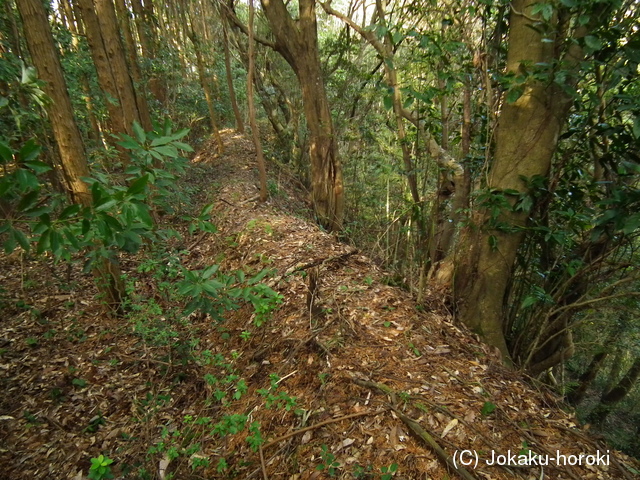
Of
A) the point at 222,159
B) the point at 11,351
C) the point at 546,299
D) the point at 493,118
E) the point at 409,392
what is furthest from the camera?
the point at 222,159

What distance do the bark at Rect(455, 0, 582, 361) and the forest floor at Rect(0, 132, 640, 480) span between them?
1.21ft

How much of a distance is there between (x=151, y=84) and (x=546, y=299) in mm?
12159

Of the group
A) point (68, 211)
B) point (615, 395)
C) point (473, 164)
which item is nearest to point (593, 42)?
point (473, 164)

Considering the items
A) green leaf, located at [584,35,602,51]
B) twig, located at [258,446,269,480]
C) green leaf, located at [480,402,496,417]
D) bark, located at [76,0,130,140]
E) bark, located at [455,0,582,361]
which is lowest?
twig, located at [258,446,269,480]

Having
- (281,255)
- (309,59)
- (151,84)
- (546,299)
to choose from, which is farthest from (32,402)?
(151,84)

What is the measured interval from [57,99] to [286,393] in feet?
11.9

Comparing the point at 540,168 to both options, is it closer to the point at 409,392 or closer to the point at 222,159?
the point at 409,392

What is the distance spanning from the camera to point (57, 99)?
11.3 ft

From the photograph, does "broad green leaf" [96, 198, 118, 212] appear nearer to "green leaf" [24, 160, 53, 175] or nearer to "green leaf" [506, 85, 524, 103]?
"green leaf" [24, 160, 53, 175]

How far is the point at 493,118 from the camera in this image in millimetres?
3568

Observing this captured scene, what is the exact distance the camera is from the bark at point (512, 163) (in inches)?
117

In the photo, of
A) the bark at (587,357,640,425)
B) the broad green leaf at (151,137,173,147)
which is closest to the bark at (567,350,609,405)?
the bark at (587,357,640,425)

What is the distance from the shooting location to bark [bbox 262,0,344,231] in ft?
21.9

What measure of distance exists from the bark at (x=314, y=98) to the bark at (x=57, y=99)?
448 centimetres
